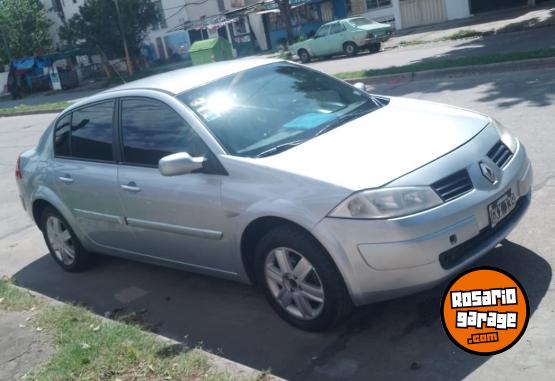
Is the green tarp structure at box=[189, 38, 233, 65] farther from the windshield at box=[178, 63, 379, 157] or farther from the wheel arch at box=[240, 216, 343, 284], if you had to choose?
the wheel arch at box=[240, 216, 343, 284]

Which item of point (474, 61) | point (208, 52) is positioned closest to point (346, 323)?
point (474, 61)

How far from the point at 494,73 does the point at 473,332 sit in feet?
32.6

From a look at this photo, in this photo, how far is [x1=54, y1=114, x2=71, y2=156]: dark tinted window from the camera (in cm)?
597

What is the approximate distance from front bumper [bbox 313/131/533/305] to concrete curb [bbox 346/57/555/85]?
8708 millimetres

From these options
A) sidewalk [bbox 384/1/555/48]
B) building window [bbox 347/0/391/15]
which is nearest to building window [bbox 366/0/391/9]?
building window [bbox 347/0/391/15]

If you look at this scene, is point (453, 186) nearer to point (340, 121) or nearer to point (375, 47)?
point (340, 121)

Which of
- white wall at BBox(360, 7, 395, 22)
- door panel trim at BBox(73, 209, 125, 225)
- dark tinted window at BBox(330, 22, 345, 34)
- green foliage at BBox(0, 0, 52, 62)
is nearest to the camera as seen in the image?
door panel trim at BBox(73, 209, 125, 225)

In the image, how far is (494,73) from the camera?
12.2m

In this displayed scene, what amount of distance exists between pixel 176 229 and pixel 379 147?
1.62m

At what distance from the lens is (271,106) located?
481 cm

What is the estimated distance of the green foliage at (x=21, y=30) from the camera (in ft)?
174

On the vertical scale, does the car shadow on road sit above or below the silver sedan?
below

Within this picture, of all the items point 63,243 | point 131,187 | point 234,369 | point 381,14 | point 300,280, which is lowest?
point 234,369

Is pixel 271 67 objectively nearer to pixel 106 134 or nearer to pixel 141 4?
pixel 106 134
